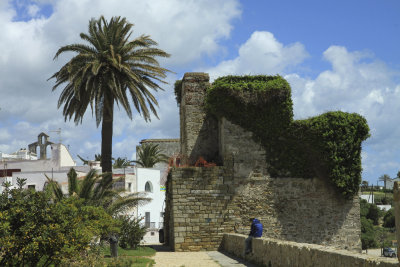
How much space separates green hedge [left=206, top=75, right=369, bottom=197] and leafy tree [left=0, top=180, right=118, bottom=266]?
34.8 ft

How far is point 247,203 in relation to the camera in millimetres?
20750

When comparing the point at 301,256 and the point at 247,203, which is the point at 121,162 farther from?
the point at 301,256

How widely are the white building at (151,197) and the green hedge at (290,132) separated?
23731mm

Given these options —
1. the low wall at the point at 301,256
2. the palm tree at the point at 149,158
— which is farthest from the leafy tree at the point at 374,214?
the low wall at the point at 301,256

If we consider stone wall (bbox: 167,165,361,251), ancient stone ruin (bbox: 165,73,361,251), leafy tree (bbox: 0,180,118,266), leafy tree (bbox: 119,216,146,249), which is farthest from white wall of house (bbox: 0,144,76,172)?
leafy tree (bbox: 0,180,118,266)

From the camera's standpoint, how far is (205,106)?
72.9 ft

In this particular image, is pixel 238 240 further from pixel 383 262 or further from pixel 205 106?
pixel 383 262

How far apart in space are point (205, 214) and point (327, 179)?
17.2ft

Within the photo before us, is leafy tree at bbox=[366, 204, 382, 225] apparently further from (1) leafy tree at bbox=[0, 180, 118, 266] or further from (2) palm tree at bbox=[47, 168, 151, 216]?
(1) leafy tree at bbox=[0, 180, 118, 266]

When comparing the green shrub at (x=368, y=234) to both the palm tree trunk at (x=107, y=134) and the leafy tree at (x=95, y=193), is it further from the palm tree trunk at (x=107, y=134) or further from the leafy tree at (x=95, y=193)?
the leafy tree at (x=95, y=193)

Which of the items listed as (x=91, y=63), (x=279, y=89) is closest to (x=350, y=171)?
(x=279, y=89)

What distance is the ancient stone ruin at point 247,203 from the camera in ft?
66.1

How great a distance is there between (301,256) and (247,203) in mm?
10209

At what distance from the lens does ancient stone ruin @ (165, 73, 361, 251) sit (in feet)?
66.1
